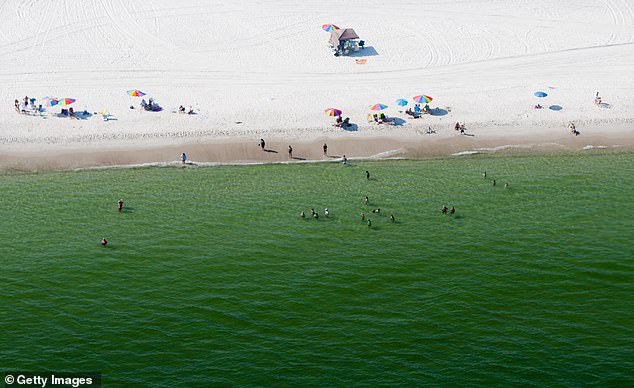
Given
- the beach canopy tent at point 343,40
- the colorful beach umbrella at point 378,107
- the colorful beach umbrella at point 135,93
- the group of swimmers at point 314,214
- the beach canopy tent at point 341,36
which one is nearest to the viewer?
the group of swimmers at point 314,214

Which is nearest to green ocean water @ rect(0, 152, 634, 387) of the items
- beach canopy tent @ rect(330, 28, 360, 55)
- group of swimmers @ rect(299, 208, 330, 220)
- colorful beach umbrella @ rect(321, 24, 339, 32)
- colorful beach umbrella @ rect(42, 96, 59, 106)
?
group of swimmers @ rect(299, 208, 330, 220)

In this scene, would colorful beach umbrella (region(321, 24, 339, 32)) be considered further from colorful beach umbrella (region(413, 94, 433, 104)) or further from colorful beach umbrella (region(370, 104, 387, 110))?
colorful beach umbrella (region(413, 94, 433, 104))

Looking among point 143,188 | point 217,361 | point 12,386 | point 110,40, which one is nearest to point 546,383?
point 217,361

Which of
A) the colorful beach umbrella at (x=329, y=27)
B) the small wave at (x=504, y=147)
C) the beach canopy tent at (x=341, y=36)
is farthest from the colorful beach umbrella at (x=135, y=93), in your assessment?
the small wave at (x=504, y=147)

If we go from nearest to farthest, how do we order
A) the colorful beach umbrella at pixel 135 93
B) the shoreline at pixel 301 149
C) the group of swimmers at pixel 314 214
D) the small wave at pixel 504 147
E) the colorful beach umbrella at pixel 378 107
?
the group of swimmers at pixel 314 214, the shoreline at pixel 301 149, the small wave at pixel 504 147, the colorful beach umbrella at pixel 378 107, the colorful beach umbrella at pixel 135 93

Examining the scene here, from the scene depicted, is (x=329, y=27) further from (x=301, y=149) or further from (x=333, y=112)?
(x=301, y=149)

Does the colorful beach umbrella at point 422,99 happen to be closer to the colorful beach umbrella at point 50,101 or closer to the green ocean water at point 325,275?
the green ocean water at point 325,275

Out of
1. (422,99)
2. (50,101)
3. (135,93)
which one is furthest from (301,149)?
(50,101)

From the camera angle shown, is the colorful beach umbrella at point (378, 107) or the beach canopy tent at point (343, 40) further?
the beach canopy tent at point (343, 40)
